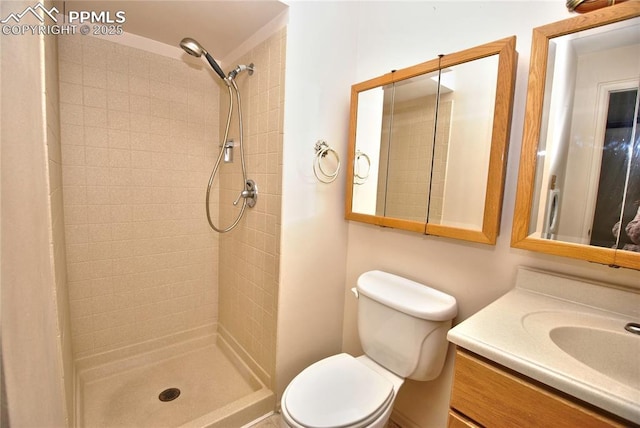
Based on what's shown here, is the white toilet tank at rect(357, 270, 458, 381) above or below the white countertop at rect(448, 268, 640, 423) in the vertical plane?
below

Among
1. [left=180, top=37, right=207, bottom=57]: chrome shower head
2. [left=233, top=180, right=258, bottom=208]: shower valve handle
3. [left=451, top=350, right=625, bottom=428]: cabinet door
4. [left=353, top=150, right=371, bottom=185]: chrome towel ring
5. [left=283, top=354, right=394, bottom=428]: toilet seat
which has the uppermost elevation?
[left=180, top=37, right=207, bottom=57]: chrome shower head

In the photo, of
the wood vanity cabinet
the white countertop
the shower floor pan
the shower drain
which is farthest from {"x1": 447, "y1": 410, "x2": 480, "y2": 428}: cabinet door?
the shower drain

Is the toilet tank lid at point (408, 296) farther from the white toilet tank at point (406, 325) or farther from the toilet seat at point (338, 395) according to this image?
the toilet seat at point (338, 395)

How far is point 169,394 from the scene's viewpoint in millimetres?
1716

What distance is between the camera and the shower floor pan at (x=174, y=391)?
149 cm

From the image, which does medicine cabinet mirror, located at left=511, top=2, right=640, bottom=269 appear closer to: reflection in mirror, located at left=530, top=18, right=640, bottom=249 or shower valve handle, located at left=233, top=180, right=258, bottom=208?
reflection in mirror, located at left=530, top=18, right=640, bottom=249

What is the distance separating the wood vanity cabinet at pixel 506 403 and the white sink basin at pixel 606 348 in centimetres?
24

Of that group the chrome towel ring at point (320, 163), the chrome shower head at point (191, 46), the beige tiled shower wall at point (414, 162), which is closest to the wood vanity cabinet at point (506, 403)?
the beige tiled shower wall at point (414, 162)

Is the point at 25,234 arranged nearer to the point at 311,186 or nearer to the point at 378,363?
the point at 311,186

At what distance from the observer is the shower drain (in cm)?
168

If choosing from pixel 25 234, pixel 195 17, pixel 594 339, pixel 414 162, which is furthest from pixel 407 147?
pixel 25 234

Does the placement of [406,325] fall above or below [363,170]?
below

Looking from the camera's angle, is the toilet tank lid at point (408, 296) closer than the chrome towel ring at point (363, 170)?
Yes

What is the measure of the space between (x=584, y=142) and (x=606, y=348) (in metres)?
0.63
